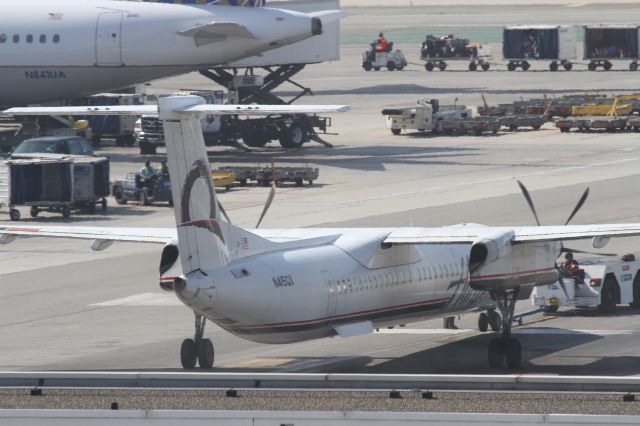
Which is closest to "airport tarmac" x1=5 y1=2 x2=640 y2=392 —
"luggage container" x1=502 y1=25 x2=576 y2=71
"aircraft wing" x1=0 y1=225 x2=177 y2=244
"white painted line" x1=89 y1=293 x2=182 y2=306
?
"white painted line" x1=89 y1=293 x2=182 y2=306

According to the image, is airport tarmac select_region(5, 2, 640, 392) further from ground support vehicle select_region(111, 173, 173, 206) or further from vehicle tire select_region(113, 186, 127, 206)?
A: ground support vehicle select_region(111, 173, 173, 206)

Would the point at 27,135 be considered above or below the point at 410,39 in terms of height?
below

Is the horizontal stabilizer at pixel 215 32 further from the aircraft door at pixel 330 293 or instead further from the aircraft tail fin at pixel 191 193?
the aircraft tail fin at pixel 191 193

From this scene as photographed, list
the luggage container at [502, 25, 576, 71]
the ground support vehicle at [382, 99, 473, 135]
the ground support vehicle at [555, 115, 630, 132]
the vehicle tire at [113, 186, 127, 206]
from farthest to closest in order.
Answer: the luggage container at [502, 25, 576, 71] < the ground support vehicle at [382, 99, 473, 135] < the ground support vehicle at [555, 115, 630, 132] < the vehicle tire at [113, 186, 127, 206]

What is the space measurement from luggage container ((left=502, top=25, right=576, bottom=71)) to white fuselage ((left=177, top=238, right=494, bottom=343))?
91.2 metres

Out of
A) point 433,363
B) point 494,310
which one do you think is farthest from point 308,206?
point 433,363

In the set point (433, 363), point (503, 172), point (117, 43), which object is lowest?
point (433, 363)

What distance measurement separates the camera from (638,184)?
67000 millimetres

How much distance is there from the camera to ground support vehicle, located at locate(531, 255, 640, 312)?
42031 millimetres

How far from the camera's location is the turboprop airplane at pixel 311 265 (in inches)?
1220

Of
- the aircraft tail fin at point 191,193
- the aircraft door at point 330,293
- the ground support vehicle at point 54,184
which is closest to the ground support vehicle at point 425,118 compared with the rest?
the ground support vehicle at point 54,184

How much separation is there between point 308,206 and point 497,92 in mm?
47521

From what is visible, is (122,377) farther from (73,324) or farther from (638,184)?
(638,184)

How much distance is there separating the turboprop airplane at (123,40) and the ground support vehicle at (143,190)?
12095 mm
